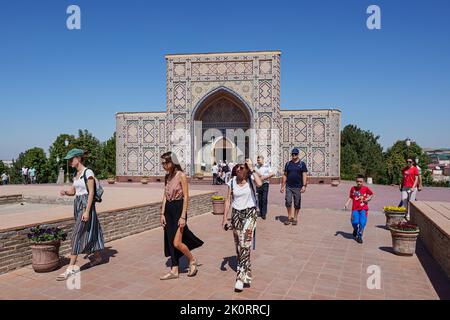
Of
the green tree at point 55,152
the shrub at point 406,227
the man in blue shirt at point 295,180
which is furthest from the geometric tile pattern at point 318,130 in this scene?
the green tree at point 55,152

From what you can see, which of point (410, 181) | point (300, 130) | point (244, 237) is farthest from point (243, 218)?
point (300, 130)

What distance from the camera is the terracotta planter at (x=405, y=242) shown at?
5660 mm

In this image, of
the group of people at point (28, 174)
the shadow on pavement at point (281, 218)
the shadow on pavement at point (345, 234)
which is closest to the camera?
the shadow on pavement at point (345, 234)

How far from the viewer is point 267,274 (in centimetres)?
470

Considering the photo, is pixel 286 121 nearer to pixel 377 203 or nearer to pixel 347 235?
pixel 377 203

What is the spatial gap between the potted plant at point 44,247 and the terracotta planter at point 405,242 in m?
5.88

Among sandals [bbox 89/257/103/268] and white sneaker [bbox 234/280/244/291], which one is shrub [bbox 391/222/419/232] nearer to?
white sneaker [bbox 234/280/244/291]

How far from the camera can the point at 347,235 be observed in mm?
7320

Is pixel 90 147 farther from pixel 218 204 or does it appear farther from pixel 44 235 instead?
pixel 44 235

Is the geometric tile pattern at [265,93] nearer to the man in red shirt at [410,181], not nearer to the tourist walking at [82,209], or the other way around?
the man in red shirt at [410,181]

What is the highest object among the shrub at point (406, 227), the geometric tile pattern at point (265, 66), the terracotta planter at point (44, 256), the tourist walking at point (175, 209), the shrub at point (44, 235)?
the geometric tile pattern at point (265, 66)

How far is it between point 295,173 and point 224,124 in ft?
63.0

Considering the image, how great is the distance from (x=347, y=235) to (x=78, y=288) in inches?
227
